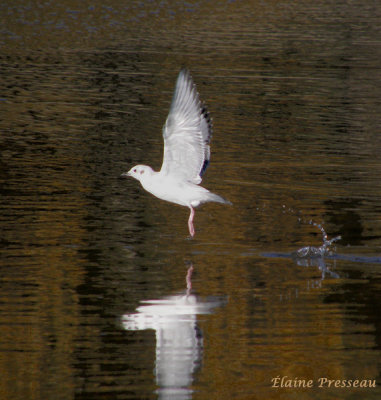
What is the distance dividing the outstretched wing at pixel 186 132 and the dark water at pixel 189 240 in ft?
2.94

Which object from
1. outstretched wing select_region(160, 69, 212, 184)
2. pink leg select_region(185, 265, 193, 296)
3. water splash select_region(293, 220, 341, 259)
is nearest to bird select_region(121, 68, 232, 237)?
outstretched wing select_region(160, 69, 212, 184)

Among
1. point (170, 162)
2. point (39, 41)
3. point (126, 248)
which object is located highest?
point (39, 41)

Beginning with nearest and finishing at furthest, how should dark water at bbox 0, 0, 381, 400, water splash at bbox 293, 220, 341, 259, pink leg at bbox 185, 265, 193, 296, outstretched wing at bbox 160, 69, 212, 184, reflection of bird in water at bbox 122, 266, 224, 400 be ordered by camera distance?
reflection of bird in water at bbox 122, 266, 224, 400, dark water at bbox 0, 0, 381, 400, pink leg at bbox 185, 265, 193, 296, outstretched wing at bbox 160, 69, 212, 184, water splash at bbox 293, 220, 341, 259

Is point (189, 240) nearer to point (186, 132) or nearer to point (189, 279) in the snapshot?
point (186, 132)

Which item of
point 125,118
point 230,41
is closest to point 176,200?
point 125,118

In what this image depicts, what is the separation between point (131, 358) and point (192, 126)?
11.9ft

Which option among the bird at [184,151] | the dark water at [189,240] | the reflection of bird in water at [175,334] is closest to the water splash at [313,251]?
the dark water at [189,240]

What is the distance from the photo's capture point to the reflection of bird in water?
746 cm

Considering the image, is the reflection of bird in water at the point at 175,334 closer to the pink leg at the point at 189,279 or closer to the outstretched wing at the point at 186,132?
the pink leg at the point at 189,279

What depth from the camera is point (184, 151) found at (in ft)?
36.3

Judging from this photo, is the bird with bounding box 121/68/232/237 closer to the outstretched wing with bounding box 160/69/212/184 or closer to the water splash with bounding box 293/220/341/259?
the outstretched wing with bounding box 160/69/212/184

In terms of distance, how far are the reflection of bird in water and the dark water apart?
0.06 ft

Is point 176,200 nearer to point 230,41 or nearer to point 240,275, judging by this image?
point 240,275

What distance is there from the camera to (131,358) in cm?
788
